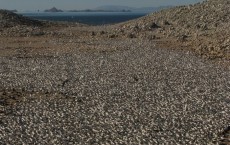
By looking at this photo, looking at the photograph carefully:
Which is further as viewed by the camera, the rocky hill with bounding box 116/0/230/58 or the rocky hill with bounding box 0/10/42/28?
the rocky hill with bounding box 0/10/42/28

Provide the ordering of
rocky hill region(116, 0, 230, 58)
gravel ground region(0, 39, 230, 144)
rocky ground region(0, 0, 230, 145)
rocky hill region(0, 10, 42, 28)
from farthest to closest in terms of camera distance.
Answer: rocky hill region(0, 10, 42, 28) < rocky hill region(116, 0, 230, 58) < rocky ground region(0, 0, 230, 145) < gravel ground region(0, 39, 230, 144)

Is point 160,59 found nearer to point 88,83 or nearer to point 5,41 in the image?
point 88,83

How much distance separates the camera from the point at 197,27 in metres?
66.8

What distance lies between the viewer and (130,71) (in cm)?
3534

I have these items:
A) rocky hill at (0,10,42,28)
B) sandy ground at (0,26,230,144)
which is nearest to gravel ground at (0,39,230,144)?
sandy ground at (0,26,230,144)

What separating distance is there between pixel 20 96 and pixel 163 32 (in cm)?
4052

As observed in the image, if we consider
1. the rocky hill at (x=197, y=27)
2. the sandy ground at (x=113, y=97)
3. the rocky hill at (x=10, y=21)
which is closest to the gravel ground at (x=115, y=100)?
the sandy ground at (x=113, y=97)

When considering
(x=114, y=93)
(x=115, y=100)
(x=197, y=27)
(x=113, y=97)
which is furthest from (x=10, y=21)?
(x=115, y=100)

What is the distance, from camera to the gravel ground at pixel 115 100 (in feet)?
65.1

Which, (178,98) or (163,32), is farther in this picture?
(163,32)

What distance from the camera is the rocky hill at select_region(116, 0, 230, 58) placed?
46.0m

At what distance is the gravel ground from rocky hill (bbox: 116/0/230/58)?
3896 millimetres

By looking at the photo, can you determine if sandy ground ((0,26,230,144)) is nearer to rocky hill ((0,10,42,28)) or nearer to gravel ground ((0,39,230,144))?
gravel ground ((0,39,230,144))

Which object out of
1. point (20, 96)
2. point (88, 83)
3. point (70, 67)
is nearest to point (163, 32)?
point (70, 67)
